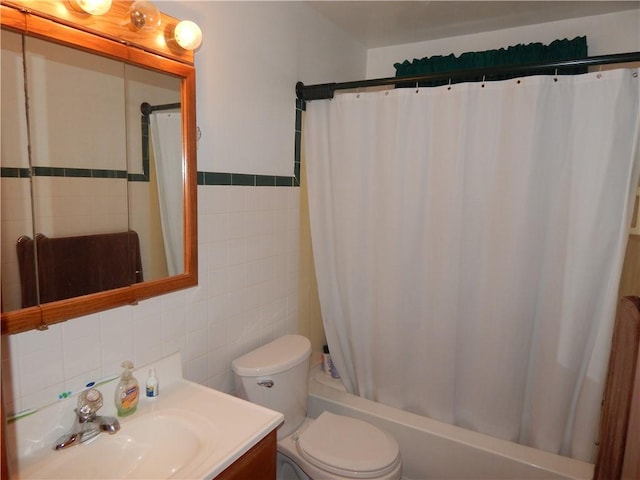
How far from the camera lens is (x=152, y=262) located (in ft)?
4.82

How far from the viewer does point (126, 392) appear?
1.33 meters

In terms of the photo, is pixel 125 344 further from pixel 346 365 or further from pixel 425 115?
pixel 425 115

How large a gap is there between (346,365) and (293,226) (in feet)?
2.81

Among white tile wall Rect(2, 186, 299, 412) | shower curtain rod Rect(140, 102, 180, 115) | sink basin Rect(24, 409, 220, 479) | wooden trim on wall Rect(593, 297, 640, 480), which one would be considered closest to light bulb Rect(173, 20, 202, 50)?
shower curtain rod Rect(140, 102, 180, 115)

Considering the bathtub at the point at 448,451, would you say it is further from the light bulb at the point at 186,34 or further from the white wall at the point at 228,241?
the light bulb at the point at 186,34

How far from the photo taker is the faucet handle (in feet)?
4.00

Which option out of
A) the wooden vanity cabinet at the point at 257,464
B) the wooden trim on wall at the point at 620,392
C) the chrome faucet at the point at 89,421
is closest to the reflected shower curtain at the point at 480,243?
the wooden trim on wall at the point at 620,392

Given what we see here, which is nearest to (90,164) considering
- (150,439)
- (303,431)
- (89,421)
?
(89,421)

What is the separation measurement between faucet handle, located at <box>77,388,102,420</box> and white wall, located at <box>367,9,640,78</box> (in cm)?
242

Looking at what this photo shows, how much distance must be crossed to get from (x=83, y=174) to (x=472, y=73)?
5.16ft

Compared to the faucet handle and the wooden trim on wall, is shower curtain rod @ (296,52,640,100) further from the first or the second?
the faucet handle

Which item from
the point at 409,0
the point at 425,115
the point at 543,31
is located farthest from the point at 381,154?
the point at 543,31

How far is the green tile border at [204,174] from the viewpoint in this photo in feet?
3.70

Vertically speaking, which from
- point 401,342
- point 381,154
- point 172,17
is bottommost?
point 401,342
